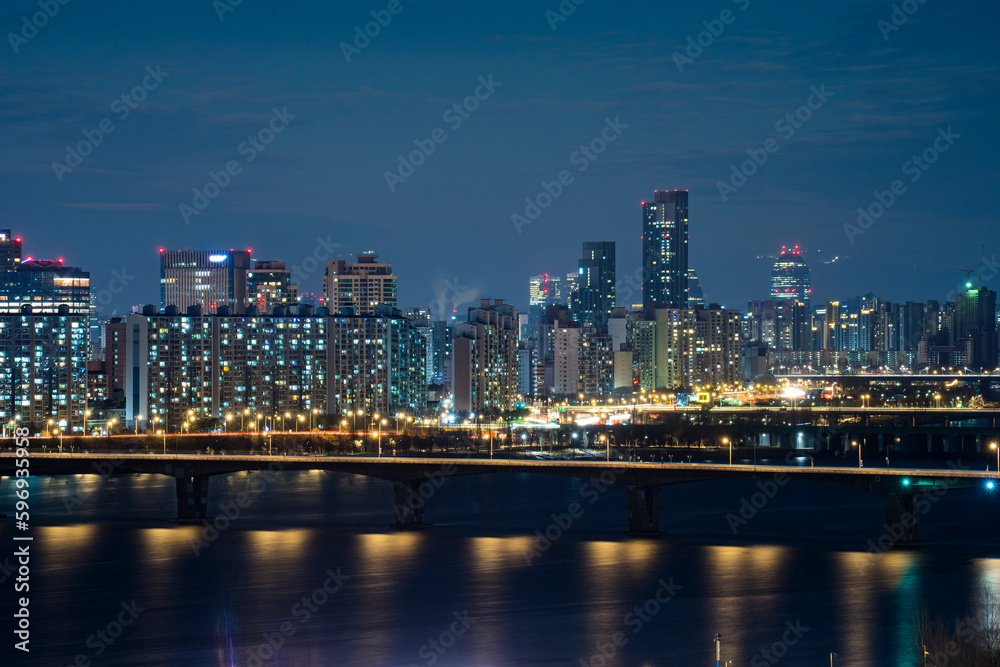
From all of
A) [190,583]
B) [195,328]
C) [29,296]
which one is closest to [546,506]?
[190,583]

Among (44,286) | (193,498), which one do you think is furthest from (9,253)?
(193,498)

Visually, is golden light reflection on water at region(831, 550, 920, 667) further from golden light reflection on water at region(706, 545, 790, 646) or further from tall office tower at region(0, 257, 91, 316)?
tall office tower at region(0, 257, 91, 316)

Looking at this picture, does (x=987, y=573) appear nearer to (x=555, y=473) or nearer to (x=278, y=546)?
(x=555, y=473)

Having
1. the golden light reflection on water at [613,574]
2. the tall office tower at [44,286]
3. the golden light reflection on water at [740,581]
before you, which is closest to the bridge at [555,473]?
the golden light reflection on water at [613,574]

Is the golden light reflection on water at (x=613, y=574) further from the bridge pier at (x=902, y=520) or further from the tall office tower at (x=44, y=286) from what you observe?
the tall office tower at (x=44, y=286)

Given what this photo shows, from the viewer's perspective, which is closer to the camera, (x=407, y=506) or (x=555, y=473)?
(x=555, y=473)

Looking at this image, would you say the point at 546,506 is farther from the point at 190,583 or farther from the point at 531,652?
the point at 531,652
